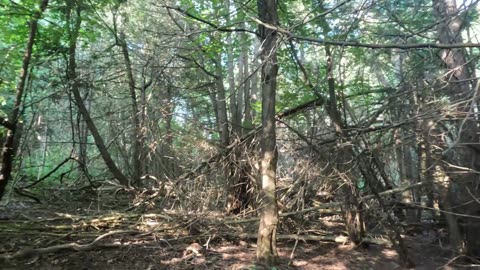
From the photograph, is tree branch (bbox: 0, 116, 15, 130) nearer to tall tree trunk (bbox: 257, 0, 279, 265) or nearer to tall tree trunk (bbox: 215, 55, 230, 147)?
tall tree trunk (bbox: 215, 55, 230, 147)

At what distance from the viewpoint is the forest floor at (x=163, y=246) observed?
6.00 metres

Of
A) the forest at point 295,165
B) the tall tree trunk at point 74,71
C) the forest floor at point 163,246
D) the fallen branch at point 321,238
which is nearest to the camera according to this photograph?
the forest at point 295,165

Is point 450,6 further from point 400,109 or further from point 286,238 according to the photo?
point 286,238

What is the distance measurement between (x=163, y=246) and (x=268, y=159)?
92.1 inches

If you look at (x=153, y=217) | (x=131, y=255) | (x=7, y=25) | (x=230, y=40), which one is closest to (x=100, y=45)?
(x=230, y=40)

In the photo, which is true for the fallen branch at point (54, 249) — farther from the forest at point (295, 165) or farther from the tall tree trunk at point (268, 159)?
the tall tree trunk at point (268, 159)

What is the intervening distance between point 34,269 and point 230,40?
8.25m

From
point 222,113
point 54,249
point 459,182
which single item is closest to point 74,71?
point 222,113

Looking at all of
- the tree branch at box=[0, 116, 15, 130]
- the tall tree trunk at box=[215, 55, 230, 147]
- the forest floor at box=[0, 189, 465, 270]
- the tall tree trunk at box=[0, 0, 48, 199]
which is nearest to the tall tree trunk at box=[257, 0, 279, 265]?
the forest floor at box=[0, 189, 465, 270]

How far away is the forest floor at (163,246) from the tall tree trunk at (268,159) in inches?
13.3

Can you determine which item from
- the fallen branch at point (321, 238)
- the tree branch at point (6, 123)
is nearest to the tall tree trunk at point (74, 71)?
the tree branch at point (6, 123)

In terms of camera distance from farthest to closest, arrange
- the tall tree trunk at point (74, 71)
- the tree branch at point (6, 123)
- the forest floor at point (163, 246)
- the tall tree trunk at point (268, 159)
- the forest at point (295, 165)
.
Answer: the tall tree trunk at point (74, 71) < the tree branch at point (6, 123) < the forest floor at point (163, 246) < the forest at point (295, 165) < the tall tree trunk at point (268, 159)

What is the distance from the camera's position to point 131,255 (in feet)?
20.6

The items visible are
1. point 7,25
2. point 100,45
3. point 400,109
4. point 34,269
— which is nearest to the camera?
point 34,269
